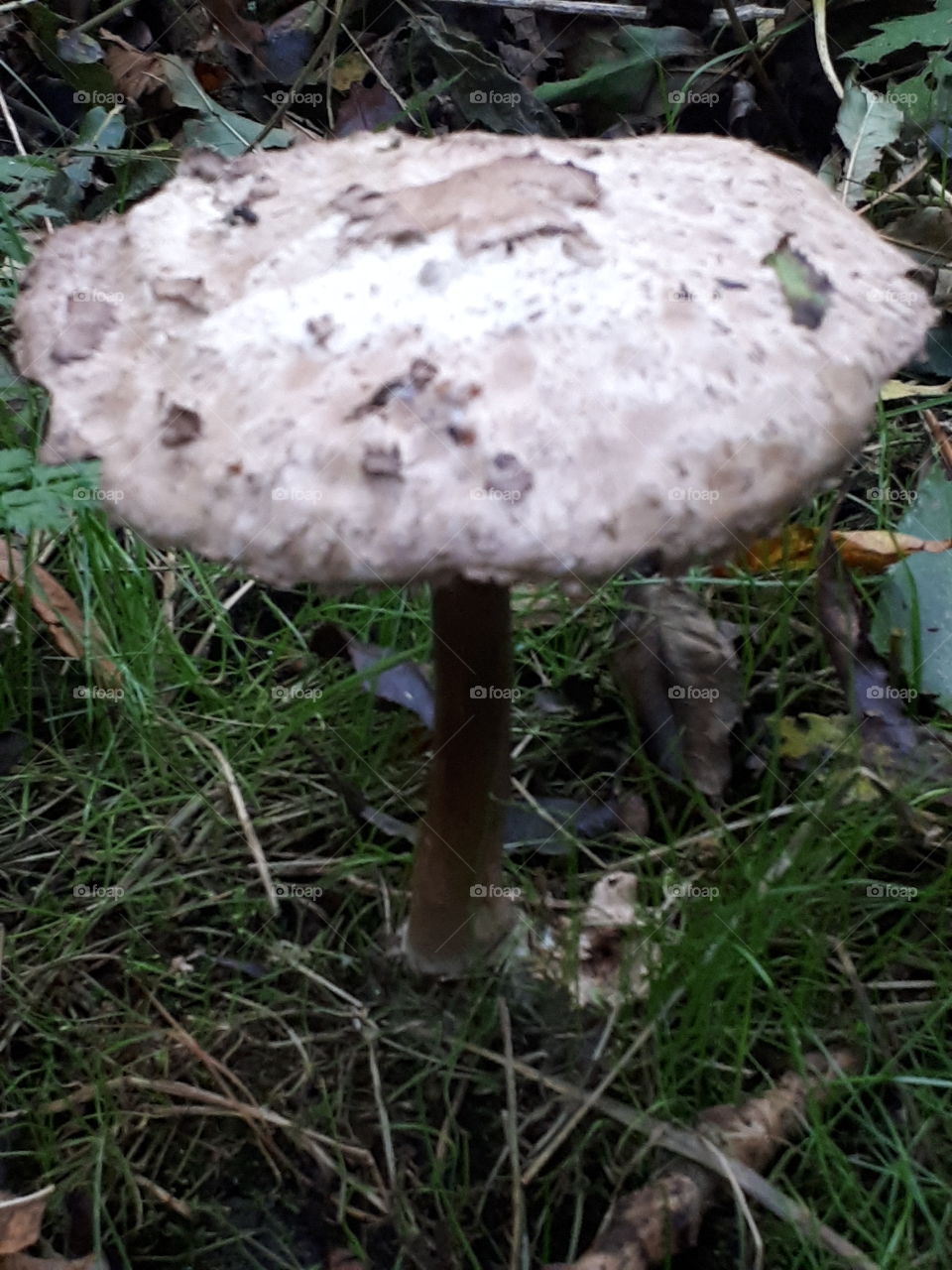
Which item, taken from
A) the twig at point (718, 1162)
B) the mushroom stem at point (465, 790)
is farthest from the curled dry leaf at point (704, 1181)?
the mushroom stem at point (465, 790)

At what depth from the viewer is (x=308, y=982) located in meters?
1.78

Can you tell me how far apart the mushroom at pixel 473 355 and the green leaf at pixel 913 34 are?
146cm

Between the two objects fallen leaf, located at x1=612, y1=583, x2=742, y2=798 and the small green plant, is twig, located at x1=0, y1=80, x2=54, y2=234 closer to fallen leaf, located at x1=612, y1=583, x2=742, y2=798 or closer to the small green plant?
the small green plant

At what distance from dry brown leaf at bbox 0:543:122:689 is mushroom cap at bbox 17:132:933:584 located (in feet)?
2.97

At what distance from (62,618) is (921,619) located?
163 cm

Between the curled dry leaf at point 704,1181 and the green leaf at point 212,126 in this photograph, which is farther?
the green leaf at point 212,126

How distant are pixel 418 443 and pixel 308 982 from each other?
110 cm

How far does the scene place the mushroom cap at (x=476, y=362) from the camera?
99 centimetres

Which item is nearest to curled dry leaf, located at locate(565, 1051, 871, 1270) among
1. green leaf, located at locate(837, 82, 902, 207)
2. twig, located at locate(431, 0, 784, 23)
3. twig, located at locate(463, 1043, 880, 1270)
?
twig, located at locate(463, 1043, 880, 1270)

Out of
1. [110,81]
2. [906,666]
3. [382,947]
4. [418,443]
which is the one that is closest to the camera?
A: [418,443]

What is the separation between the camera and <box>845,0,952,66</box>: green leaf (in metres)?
2.48

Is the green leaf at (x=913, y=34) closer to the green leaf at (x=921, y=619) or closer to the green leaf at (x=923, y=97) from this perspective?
the green leaf at (x=923, y=97)

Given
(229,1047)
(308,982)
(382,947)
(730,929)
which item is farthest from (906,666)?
(229,1047)

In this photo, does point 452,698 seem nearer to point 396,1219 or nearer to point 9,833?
point 396,1219
